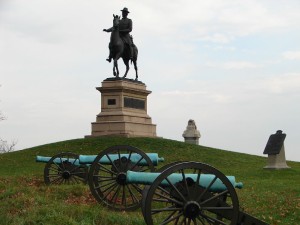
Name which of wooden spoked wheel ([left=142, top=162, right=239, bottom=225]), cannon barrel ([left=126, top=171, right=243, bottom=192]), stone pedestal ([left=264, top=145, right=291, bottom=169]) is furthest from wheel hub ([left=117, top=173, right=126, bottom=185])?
stone pedestal ([left=264, top=145, right=291, bottom=169])

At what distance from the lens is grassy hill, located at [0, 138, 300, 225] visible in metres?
9.87

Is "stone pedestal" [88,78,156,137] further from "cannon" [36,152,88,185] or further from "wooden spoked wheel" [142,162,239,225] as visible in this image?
"wooden spoked wheel" [142,162,239,225]

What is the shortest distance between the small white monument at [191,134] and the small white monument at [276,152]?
669 inches

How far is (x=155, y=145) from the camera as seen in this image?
2742 cm

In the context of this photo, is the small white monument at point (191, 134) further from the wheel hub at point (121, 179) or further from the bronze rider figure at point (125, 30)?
the wheel hub at point (121, 179)

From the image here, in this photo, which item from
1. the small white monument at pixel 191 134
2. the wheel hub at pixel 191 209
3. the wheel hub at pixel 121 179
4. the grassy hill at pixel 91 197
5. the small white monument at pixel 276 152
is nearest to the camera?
the wheel hub at pixel 191 209

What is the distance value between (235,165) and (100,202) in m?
13.6

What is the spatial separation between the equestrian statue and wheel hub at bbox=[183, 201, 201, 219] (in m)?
21.7

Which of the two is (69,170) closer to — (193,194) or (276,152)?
(193,194)

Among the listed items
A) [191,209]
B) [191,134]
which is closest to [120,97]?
[191,134]

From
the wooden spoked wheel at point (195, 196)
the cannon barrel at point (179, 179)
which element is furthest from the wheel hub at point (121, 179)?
the wooden spoked wheel at point (195, 196)

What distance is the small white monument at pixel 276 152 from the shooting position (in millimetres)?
21766

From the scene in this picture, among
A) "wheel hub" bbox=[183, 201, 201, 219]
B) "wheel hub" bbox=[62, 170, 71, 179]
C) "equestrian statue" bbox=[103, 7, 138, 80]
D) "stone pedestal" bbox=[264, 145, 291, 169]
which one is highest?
"equestrian statue" bbox=[103, 7, 138, 80]

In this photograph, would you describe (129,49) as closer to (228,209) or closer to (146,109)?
(146,109)
